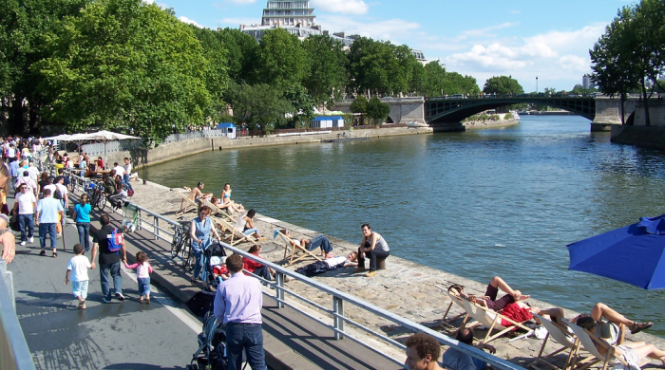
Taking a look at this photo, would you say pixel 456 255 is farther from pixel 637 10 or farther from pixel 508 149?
pixel 637 10

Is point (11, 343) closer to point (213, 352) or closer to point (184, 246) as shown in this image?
point (213, 352)

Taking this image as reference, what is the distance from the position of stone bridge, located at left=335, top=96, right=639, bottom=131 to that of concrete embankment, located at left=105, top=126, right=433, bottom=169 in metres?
4.20

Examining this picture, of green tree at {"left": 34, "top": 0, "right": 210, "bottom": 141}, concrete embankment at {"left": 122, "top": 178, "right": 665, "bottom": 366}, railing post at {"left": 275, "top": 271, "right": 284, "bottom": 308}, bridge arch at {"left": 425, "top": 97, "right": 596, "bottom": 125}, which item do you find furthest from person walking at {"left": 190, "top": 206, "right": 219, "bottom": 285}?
bridge arch at {"left": 425, "top": 97, "right": 596, "bottom": 125}

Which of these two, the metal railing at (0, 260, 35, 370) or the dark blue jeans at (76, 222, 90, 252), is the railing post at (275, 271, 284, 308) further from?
the dark blue jeans at (76, 222, 90, 252)

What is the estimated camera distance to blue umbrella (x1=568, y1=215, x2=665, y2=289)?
5.89 m

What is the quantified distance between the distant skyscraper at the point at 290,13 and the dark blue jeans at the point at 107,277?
6952 inches

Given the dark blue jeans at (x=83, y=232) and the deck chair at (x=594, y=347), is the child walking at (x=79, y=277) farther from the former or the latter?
the deck chair at (x=594, y=347)

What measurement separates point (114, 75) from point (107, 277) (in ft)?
98.6

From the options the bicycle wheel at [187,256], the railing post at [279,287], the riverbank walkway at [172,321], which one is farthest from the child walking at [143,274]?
the railing post at [279,287]

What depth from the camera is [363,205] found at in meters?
24.7

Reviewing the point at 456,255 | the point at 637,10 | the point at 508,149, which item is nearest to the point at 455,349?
the point at 456,255

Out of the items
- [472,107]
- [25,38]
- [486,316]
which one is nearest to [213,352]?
[486,316]

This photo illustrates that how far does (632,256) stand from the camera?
6215 mm

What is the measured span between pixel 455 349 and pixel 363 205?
19673 mm
